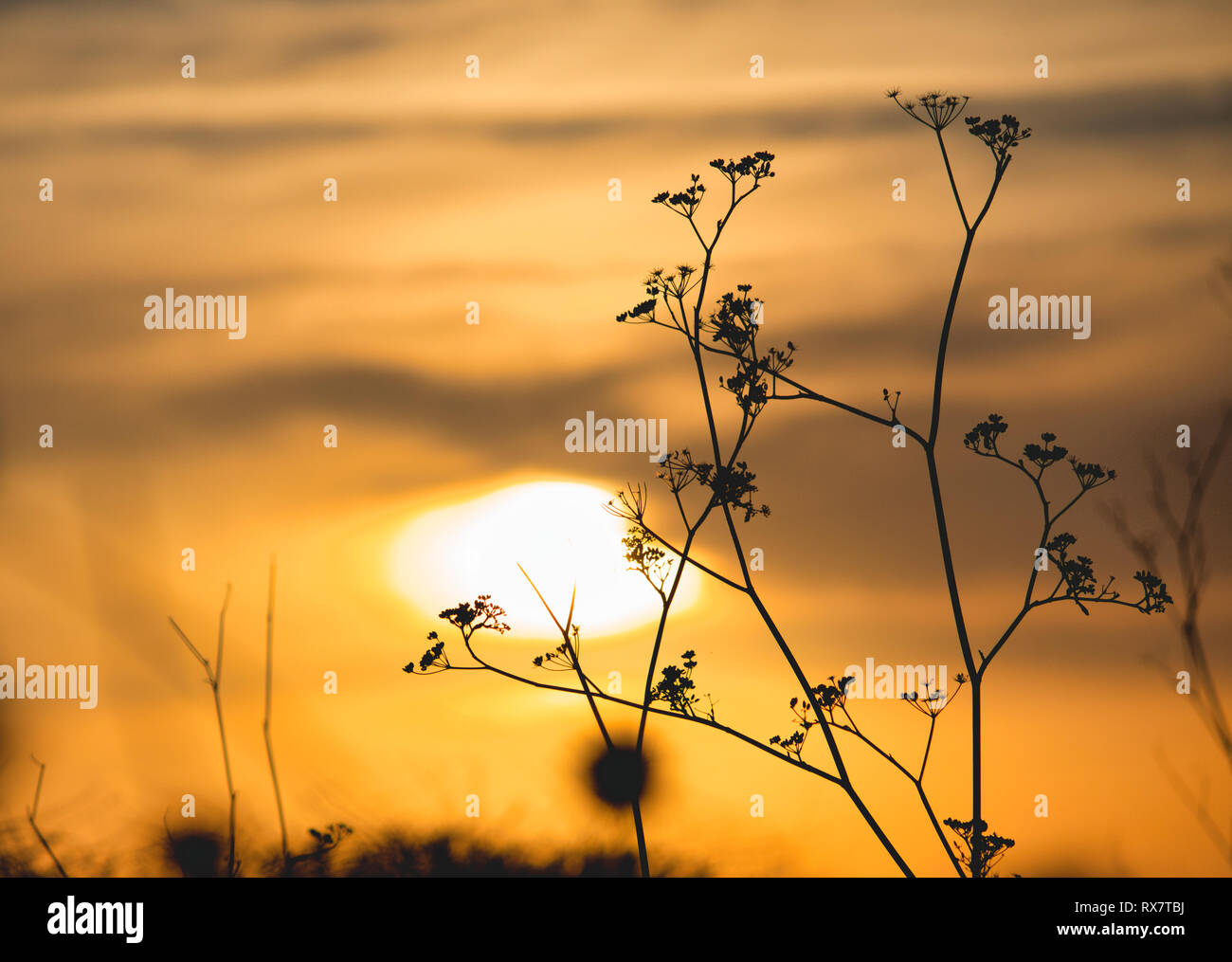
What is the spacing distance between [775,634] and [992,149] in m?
5.44

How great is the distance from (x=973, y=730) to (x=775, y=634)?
2.38m

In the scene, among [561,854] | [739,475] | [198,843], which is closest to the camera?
[739,475]

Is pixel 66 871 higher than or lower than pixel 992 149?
lower

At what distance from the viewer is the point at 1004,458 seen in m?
10.1

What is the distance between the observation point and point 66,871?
44.9 feet
